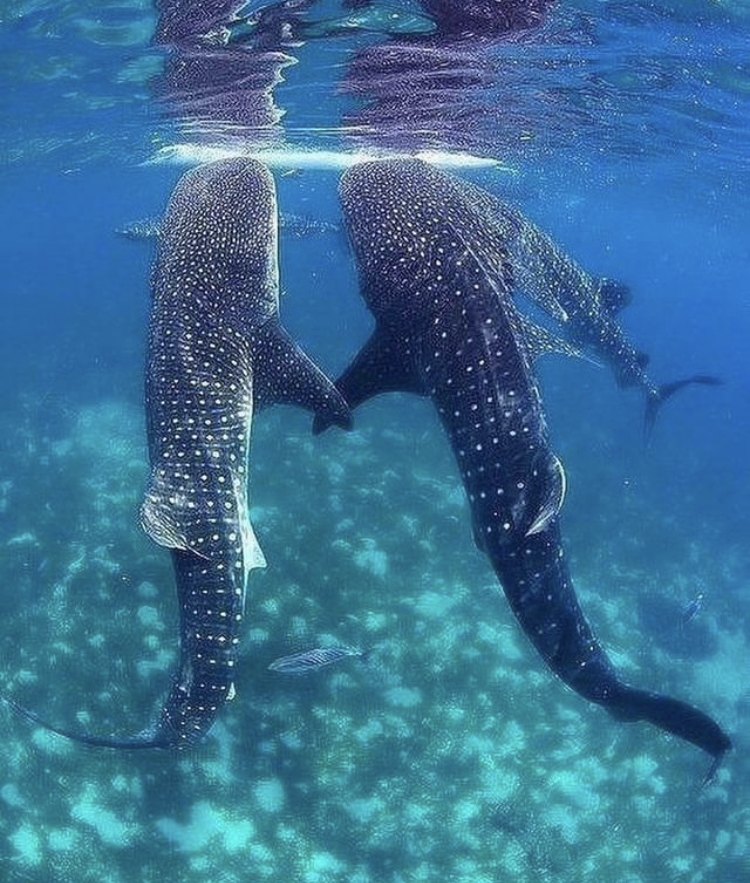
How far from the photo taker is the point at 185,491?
4586mm

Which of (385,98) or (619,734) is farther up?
(385,98)

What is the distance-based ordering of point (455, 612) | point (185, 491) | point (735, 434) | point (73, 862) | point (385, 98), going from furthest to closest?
point (735, 434), point (385, 98), point (455, 612), point (73, 862), point (185, 491)

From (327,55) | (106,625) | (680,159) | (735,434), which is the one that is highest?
(327,55)

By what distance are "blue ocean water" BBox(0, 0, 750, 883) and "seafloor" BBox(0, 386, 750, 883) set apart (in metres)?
0.04

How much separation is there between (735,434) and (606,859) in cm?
4528

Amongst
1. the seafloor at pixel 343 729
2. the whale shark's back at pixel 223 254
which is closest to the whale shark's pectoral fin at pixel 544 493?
the whale shark's back at pixel 223 254

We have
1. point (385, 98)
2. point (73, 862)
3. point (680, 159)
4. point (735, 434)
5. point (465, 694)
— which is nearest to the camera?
point (73, 862)

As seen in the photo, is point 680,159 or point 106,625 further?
point 680,159

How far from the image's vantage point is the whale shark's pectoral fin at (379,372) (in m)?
4.71

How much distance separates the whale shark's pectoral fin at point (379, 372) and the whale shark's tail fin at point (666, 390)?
19.3 feet

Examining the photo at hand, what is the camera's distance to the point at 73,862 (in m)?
10.9

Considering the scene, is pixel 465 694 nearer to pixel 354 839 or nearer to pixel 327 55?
pixel 354 839

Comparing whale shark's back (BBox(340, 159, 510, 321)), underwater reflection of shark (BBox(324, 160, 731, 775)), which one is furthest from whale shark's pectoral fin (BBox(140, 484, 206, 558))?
whale shark's back (BBox(340, 159, 510, 321))

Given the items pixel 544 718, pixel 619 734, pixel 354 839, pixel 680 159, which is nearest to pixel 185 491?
pixel 354 839
